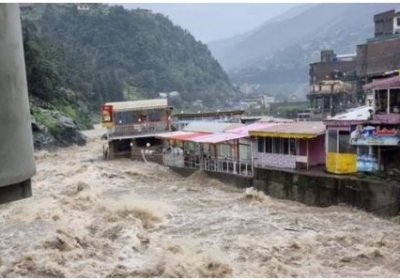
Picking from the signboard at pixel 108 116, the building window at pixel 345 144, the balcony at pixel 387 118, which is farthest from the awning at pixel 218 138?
the signboard at pixel 108 116

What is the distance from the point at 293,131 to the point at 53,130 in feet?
91.9

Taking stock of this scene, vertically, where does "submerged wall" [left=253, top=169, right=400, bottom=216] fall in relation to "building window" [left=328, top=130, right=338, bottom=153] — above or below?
below

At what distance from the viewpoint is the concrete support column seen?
4.23 metres

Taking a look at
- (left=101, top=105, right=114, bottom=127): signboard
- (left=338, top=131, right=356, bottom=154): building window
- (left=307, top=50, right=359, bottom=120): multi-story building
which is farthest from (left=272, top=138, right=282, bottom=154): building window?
(left=307, top=50, right=359, bottom=120): multi-story building

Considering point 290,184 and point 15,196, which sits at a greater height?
point 15,196

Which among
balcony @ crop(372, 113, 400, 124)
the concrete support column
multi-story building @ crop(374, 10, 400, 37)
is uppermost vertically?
multi-story building @ crop(374, 10, 400, 37)

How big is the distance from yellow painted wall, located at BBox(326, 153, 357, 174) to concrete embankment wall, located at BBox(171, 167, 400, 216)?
540mm

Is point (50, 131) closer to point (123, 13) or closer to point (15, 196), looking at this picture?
point (15, 196)

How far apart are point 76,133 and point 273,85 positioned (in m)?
115

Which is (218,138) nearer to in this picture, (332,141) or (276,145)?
(276,145)

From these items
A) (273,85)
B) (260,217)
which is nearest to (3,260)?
(260,217)

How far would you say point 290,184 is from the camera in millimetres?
19078

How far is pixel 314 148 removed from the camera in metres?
20.2

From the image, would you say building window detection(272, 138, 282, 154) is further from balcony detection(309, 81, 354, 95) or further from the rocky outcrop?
balcony detection(309, 81, 354, 95)
